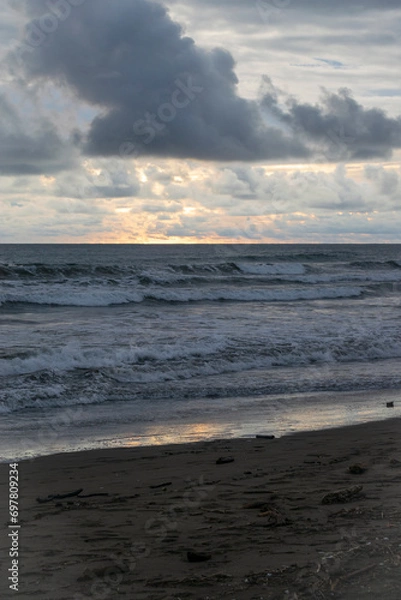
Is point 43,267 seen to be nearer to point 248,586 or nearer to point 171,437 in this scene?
point 171,437

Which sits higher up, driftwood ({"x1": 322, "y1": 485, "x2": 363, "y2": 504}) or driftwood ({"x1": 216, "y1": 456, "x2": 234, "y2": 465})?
driftwood ({"x1": 322, "y1": 485, "x2": 363, "y2": 504})

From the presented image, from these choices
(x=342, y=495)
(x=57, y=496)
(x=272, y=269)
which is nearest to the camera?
(x=342, y=495)

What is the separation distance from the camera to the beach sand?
410 centimetres

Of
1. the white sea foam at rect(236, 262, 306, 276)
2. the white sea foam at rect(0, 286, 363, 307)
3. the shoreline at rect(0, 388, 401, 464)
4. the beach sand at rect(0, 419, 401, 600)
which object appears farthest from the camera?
the white sea foam at rect(236, 262, 306, 276)

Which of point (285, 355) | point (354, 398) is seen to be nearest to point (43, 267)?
point (285, 355)

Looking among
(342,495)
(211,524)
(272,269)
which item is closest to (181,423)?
(342,495)

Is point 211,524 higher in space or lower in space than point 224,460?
higher

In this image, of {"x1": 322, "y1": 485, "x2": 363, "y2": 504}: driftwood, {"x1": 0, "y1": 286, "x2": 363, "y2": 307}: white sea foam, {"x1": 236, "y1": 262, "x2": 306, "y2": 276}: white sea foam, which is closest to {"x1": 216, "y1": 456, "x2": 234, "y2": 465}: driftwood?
{"x1": 322, "y1": 485, "x2": 363, "y2": 504}: driftwood

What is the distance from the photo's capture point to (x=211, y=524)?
204 inches

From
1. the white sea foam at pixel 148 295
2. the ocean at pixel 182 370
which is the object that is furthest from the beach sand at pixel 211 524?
the white sea foam at pixel 148 295

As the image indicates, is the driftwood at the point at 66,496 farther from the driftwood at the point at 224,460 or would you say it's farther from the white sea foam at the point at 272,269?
the white sea foam at the point at 272,269

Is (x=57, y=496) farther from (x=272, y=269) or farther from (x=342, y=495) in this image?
(x=272, y=269)

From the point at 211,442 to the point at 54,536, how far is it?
346 centimetres

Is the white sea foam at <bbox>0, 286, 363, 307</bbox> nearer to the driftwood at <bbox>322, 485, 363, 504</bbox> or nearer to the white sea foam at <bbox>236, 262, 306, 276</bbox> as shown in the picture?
the white sea foam at <bbox>236, 262, 306, 276</bbox>
